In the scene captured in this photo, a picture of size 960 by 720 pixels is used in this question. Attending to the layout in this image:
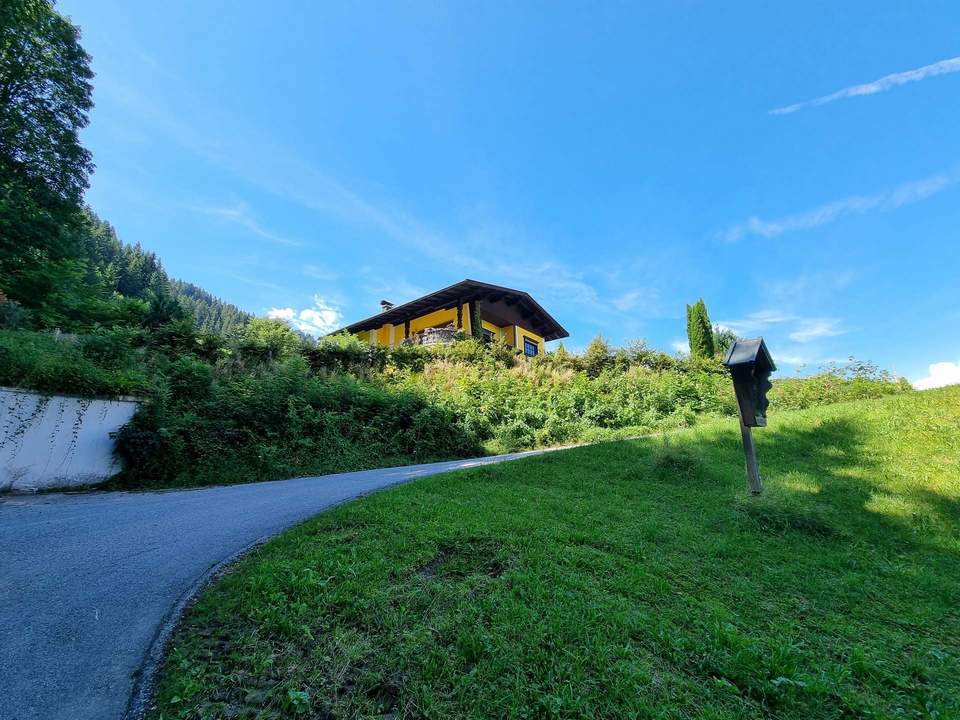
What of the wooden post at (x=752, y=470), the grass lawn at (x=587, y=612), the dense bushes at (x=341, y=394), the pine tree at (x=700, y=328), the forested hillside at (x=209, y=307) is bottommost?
the grass lawn at (x=587, y=612)

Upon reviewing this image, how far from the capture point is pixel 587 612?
2.50 metres

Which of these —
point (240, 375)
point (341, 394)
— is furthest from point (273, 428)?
point (240, 375)

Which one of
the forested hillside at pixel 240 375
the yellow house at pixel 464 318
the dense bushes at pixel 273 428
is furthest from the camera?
the yellow house at pixel 464 318

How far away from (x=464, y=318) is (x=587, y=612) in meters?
20.0

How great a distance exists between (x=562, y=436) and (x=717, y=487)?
5.35 meters

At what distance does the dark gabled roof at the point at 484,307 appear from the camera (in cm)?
2202

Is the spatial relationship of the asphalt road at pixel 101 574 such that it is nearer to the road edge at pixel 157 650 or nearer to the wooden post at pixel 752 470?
the road edge at pixel 157 650

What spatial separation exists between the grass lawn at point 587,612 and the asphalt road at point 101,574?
299 millimetres

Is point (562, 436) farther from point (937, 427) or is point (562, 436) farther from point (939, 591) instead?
point (939, 591)

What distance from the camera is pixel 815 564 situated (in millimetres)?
3564

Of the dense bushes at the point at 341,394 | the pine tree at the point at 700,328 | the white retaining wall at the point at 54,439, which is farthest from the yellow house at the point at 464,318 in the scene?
the white retaining wall at the point at 54,439

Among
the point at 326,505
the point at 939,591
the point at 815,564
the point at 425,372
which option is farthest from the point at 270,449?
the point at 939,591

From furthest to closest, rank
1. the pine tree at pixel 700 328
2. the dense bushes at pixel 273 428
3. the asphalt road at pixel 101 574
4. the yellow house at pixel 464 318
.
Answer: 1. the pine tree at pixel 700 328
2. the yellow house at pixel 464 318
3. the dense bushes at pixel 273 428
4. the asphalt road at pixel 101 574

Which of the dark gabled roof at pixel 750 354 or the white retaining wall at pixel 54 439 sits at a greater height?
the dark gabled roof at pixel 750 354
